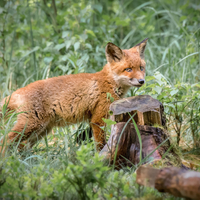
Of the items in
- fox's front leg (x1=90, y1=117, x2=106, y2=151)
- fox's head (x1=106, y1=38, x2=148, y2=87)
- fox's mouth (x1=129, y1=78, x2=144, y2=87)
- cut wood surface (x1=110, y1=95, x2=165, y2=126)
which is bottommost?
fox's front leg (x1=90, y1=117, x2=106, y2=151)

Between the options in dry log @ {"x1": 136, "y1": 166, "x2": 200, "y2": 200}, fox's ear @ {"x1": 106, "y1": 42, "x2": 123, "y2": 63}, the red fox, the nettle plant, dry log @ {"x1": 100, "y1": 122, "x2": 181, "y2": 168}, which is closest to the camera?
dry log @ {"x1": 136, "y1": 166, "x2": 200, "y2": 200}

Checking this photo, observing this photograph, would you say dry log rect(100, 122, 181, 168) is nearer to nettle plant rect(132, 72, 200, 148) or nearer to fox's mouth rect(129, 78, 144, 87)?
nettle plant rect(132, 72, 200, 148)

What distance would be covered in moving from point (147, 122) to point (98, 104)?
1.34m

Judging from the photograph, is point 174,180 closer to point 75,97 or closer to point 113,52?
point 75,97

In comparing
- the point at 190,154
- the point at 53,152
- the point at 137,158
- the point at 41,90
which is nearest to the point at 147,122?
the point at 137,158

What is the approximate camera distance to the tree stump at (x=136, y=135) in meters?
3.25

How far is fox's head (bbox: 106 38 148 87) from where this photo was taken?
4.28 meters

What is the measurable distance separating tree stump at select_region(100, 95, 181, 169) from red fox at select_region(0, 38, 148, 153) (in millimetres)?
855

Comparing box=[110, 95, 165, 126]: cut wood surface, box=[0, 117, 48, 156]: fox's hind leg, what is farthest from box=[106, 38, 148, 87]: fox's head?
box=[0, 117, 48, 156]: fox's hind leg

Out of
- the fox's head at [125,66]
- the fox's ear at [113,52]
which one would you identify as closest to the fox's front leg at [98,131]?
the fox's head at [125,66]

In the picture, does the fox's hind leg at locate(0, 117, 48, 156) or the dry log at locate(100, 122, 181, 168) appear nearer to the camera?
the dry log at locate(100, 122, 181, 168)

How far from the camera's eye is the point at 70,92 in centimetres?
449

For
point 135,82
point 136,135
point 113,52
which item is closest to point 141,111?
point 136,135

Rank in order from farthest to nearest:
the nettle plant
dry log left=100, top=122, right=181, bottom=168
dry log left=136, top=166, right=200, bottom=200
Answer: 1. the nettle plant
2. dry log left=100, top=122, right=181, bottom=168
3. dry log left=136, top=166, right=200, bottom=200
